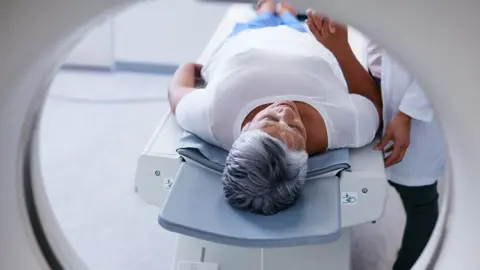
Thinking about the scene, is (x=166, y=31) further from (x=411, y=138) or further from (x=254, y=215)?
(x=254, y=215)

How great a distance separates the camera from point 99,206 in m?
2.00

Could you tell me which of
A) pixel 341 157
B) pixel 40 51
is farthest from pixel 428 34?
pixel 341 157

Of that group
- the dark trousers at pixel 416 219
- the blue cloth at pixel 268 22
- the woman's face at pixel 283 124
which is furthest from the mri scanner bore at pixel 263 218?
the blue cloth at pixel 268 22

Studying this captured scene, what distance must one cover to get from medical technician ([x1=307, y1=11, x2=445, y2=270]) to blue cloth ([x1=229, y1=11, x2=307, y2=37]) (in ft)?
0.63

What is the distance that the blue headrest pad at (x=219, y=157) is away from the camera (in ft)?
4.46

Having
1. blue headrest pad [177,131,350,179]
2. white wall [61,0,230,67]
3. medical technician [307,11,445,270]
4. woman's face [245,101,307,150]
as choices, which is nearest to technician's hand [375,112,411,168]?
medical technician [307,11,445,270]

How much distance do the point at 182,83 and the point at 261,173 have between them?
532 mm

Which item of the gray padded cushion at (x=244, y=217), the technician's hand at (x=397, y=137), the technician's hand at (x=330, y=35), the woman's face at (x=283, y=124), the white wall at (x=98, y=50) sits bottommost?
the white wall at (x=98, y=50)

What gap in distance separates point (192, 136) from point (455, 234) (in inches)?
31.9

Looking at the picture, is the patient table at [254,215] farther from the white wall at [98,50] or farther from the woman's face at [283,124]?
the white wall at [98,50]

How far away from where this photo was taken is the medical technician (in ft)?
4.64

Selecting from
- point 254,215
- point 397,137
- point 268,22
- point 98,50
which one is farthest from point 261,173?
point 98,50

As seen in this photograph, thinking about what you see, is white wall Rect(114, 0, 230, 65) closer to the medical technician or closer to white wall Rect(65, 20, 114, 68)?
white wall Rect(65, 20, 114, 68)

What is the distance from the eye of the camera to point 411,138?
1.51 m
